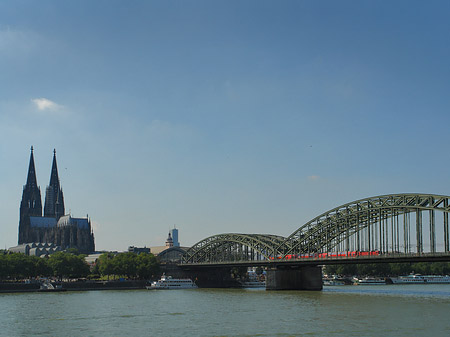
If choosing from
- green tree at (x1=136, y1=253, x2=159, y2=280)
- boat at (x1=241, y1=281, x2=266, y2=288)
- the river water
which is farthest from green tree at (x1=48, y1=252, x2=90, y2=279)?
the river water

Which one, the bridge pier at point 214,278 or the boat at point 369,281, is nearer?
the bridge pier at point 214,278

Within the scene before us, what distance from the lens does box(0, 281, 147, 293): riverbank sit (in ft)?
375

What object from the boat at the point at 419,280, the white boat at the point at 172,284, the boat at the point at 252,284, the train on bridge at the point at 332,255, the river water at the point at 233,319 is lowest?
the boat at the point at 419,280

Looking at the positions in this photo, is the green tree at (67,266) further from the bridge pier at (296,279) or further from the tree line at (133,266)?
the bridge pier at (296,279)

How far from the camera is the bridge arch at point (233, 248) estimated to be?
124750mm

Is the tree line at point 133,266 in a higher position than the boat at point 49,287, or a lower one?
higher

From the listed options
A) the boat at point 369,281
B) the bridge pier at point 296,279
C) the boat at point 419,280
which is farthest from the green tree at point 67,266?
the boat at point 419,280

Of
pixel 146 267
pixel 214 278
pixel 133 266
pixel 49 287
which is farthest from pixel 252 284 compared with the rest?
pixel 49 287

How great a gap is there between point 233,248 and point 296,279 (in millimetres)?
31325

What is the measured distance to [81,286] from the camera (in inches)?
4916

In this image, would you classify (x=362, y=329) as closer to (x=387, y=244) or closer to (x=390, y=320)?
(x=390, y=320)

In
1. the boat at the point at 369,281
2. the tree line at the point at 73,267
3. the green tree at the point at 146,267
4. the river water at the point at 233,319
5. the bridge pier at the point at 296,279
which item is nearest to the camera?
the river water at the point at 233,319

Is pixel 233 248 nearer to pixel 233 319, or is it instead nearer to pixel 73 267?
pixel 73 267

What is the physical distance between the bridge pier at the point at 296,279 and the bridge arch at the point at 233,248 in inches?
329
